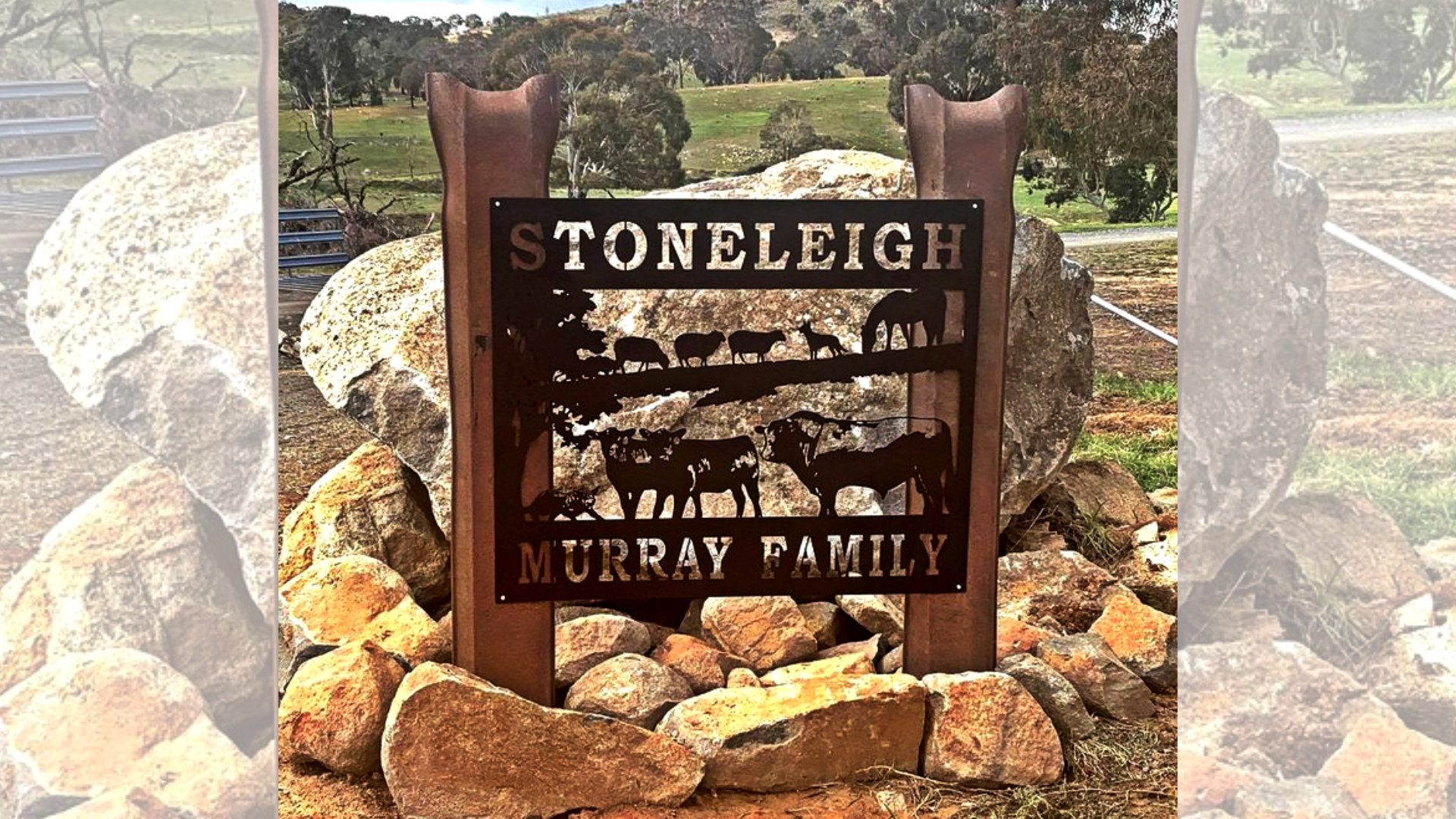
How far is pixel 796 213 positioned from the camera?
10.1 ft

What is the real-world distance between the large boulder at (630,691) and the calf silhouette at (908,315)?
0.96m

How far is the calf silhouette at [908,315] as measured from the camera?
3.14 metres

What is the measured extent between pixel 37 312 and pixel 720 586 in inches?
89.8

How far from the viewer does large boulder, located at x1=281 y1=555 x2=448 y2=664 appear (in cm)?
344

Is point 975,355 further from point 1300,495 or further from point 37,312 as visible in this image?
point 37,312

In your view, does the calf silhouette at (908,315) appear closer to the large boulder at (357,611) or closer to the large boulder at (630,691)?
the large boulder at (630,691)

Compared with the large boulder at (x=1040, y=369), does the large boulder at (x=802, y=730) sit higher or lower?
lower

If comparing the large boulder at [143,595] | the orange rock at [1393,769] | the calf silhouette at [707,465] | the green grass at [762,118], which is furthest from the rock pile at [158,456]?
the green grass at [762,118]

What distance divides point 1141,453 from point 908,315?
11.2 feet

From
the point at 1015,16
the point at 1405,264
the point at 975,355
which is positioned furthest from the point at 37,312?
the point at 1015,16

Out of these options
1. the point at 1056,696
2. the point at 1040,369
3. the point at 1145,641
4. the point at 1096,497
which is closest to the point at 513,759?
the point at 1056,696

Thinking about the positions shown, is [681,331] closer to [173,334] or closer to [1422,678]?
[173,334]

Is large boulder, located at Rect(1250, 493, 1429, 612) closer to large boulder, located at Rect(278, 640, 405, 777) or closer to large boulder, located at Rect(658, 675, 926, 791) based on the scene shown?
large boulder, located at Rect(658, 675, 926, 791)

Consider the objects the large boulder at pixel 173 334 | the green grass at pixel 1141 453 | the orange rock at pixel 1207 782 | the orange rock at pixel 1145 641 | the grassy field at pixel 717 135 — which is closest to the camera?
the orange rock at pixel 1207 782
